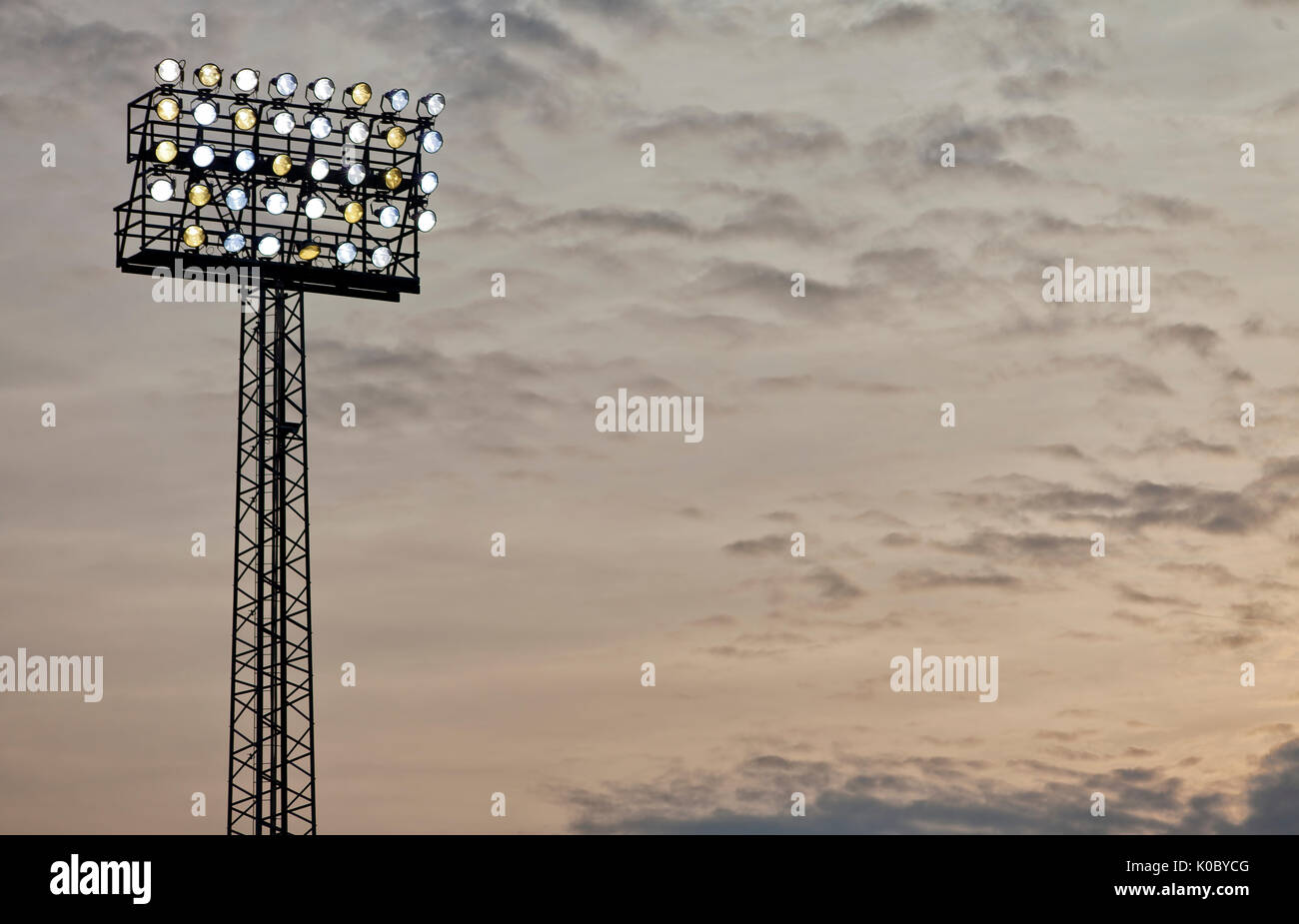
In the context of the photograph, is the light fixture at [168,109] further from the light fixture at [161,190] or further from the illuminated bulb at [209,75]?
the light fixture at [161,190]

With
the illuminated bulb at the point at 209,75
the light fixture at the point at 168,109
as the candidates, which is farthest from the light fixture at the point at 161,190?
the illuminated bulb at the point at 209,75

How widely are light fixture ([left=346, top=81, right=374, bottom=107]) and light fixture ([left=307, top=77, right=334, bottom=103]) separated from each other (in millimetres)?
517

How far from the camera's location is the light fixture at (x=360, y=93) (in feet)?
151

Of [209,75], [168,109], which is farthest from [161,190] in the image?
[209,75]

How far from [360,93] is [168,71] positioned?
13.9ft

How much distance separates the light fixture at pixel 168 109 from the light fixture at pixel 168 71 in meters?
0.38

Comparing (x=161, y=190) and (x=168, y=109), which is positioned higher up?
(x=168, y=109)

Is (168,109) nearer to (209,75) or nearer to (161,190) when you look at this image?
(209,75)

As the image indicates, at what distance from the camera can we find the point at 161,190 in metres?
43.8

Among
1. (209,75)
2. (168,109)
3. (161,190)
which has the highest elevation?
(209,75)

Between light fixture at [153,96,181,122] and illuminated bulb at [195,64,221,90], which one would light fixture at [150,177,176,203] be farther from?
illuminated bulb at [195,64,221,90]
